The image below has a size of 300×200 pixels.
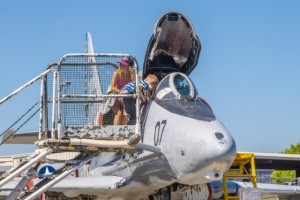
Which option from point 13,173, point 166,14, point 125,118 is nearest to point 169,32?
point 166,14

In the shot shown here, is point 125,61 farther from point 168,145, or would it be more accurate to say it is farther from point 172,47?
point 172,47

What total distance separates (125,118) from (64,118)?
4.01 feet

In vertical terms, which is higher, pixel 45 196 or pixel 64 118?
pixel 64 118

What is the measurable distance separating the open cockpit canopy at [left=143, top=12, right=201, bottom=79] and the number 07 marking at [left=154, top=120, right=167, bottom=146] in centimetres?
203

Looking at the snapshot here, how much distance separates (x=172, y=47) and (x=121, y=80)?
229cm

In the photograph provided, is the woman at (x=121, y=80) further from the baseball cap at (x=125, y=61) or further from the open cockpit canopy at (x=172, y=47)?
the open cockpit canopy at (x=172, y=47)

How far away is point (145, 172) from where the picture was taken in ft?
41.3

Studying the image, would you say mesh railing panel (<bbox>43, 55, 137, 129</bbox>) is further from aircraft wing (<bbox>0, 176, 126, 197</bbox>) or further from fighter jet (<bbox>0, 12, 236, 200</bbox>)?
aircraft wing (<bbox>0, 176, 126, 197</bbox>)

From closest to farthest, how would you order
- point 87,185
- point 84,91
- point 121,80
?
point 84,91 → point 121,80 → point 87,185

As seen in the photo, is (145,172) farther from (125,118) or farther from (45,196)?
(45,196)

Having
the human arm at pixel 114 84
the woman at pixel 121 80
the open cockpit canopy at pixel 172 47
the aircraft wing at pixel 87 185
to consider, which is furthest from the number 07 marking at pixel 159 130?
the open cockpit canopy at pixel 172 47

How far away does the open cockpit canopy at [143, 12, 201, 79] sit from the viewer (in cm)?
1370

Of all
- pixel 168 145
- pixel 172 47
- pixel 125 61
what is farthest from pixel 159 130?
pixel 172 47

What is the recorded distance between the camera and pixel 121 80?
1209 centimetres
